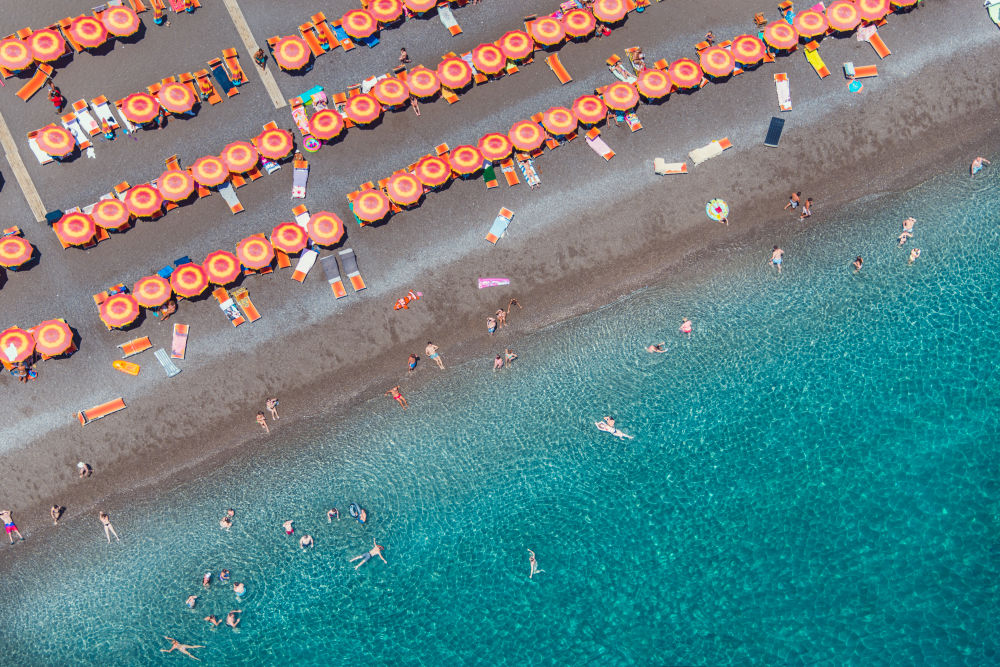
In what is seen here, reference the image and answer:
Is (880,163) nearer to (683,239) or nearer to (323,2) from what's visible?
(683,239)

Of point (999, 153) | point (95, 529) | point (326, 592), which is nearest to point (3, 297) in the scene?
point (95, 529)

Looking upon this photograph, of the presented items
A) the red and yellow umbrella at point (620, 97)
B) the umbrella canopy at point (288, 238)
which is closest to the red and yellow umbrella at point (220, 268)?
the umbrella canopy at point (288, 238)

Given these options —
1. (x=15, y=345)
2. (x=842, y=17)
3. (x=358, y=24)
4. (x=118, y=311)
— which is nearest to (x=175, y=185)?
(x=118, y=311)

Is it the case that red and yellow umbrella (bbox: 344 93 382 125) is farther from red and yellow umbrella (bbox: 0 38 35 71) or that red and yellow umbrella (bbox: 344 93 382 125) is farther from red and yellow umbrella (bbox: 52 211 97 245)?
red and yellow umbrella (bbox: 0 38 35 71)

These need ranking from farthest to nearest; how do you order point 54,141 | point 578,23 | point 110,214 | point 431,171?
point 578,23 → point 431,171 → point 54,141 → point 110,214

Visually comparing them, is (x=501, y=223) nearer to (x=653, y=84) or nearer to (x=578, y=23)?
(x=653, y=84)

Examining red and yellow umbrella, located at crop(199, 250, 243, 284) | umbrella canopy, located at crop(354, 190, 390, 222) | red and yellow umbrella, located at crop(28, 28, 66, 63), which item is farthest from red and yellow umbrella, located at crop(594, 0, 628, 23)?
red and yellow umbrella, located at crop(28, 28, 66, 63)
